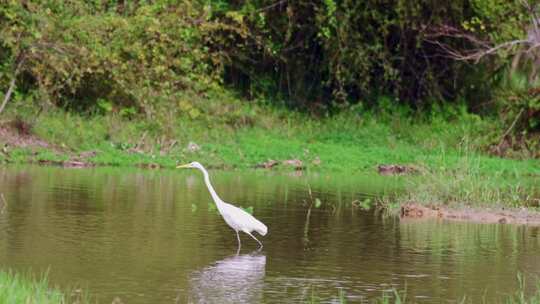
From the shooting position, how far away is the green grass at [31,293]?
7949 millimetres

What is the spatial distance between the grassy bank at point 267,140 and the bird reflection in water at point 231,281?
7691mm

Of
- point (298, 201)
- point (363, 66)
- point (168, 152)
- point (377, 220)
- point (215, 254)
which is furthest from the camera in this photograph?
point (363, 66)

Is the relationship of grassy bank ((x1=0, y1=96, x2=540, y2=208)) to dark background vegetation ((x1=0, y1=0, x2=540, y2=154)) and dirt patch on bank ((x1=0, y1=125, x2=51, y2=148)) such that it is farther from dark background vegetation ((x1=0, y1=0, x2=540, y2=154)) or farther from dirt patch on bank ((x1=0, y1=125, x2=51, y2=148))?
dark background vegetation ((x1=0, y1=0, x2=540, y2=154))

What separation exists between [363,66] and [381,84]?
1.25m

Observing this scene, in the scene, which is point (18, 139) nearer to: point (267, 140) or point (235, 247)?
point (267, 140)

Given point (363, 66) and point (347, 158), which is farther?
point (363, 66)

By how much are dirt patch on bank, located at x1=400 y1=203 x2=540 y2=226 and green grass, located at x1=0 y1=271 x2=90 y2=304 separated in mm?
7227

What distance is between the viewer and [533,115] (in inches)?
971

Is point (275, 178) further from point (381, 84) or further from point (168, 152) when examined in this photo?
point (381, 84)

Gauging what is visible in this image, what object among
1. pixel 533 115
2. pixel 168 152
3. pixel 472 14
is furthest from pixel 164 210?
pixel 472 14

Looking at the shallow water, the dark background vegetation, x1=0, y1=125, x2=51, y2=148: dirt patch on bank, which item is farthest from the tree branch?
the shallow water

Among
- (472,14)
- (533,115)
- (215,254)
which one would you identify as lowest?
(215,254)

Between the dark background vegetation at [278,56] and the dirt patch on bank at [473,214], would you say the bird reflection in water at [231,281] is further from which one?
the dark background vegetation at [278,56]

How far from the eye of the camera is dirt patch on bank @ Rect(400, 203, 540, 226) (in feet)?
51.5
